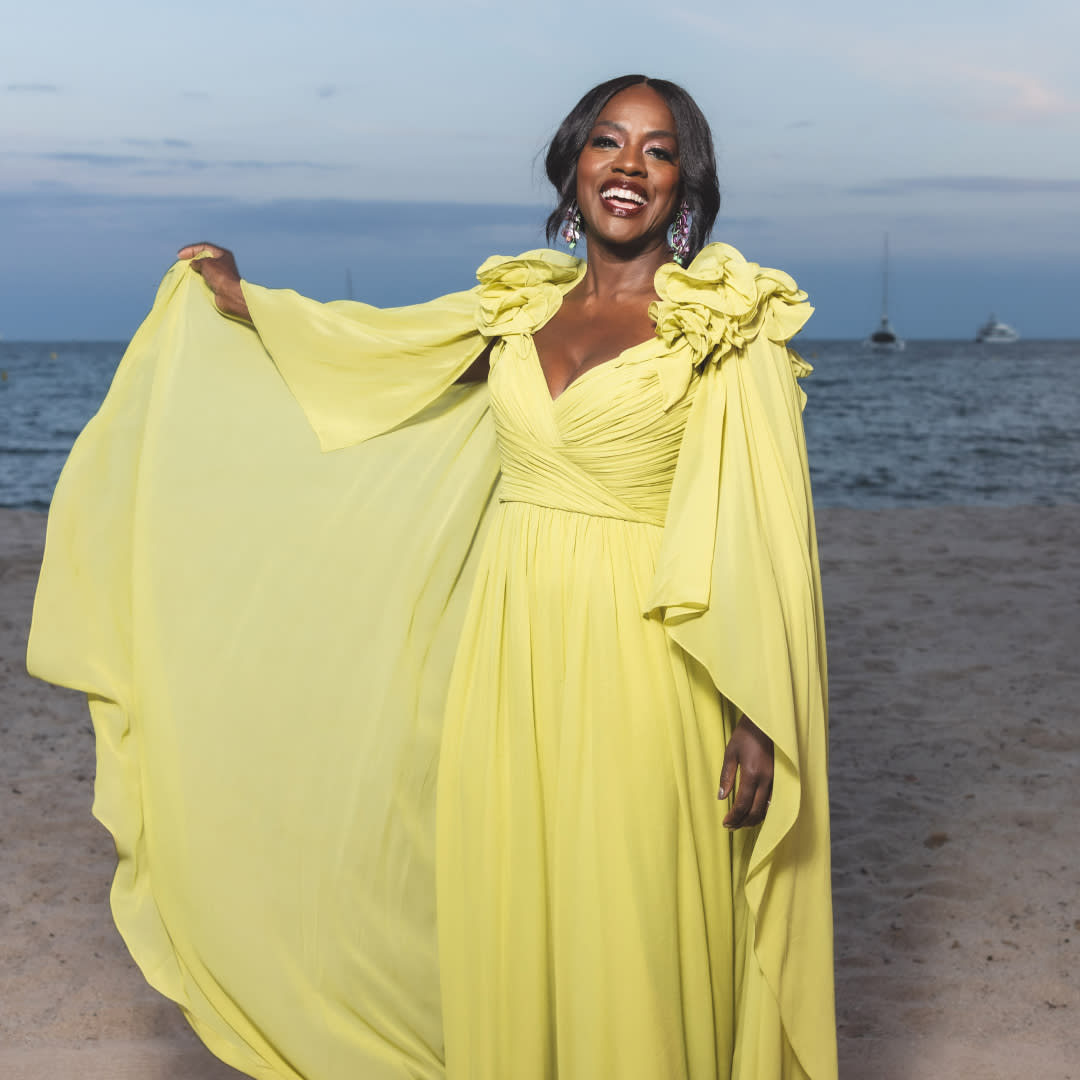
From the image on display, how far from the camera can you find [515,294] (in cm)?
248

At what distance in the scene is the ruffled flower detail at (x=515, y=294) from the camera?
2.45m

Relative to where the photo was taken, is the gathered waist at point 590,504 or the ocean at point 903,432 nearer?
the gathered waist at point 590,504

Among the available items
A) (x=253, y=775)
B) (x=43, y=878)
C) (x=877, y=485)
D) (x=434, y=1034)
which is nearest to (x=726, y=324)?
(x=253, y=775)

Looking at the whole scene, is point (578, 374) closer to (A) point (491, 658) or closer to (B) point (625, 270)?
(B) point (625, 270)

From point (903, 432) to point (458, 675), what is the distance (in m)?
27.4

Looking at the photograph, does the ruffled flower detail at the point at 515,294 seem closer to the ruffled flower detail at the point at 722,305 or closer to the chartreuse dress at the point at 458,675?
the chartreuse dress at the point at 458,675

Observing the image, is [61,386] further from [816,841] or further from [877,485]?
[816,841]

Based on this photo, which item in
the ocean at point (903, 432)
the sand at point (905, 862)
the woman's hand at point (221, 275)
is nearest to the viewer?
the woman's hand at point (221, 275)

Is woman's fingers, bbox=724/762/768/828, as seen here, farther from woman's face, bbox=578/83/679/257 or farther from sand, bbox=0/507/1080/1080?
sand, bbox=0/507/1080/1080

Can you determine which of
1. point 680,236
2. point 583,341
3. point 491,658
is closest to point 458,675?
point 491,658

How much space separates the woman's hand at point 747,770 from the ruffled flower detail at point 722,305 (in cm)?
64

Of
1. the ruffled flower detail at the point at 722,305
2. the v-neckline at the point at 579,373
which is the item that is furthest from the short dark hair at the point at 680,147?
the v-neckline at the point at 579,373

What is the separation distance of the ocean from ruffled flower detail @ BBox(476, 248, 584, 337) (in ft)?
52.8

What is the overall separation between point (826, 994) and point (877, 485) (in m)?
19.2
